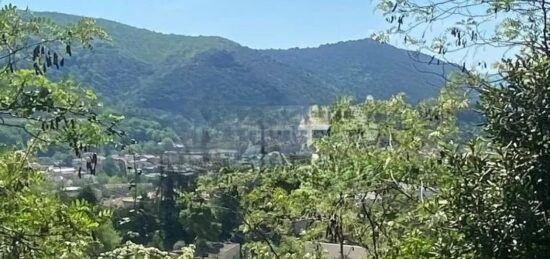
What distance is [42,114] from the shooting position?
3363mm

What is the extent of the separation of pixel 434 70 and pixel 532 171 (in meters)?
1.29

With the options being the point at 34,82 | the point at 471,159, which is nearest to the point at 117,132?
the point at 34,82

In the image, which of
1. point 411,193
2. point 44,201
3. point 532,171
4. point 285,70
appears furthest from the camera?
point 285,70

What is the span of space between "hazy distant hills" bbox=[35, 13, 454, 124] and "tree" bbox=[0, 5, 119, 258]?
26.8 m

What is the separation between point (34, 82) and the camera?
3.30 meters

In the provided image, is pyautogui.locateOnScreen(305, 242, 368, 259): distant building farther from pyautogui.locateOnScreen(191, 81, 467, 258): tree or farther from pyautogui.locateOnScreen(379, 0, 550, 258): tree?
pyautogui.locateOnScreen(379, 0, 550, 258): tree

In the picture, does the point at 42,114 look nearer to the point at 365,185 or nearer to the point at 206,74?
the point at 365,185

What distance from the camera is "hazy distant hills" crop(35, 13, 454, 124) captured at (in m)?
36.5

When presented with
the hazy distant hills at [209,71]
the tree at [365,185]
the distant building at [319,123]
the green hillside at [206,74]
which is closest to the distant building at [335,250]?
the tree at [365,185]

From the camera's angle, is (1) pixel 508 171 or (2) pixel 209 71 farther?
(2) pixel 209 71

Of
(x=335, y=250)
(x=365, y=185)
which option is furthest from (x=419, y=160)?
(x=335, y=250)

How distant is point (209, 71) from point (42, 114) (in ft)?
142

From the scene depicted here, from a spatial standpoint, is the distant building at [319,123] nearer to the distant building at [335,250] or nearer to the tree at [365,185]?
the tree at [365,185]

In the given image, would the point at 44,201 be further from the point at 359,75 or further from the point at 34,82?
the point at 359,75
